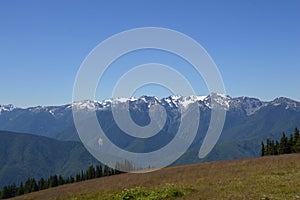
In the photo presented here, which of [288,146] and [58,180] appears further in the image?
[58,180]

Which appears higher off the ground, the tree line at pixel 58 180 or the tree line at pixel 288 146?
the tree line at pixel 288 146

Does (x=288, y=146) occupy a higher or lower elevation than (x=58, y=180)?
higher

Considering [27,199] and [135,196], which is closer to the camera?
[135,196]

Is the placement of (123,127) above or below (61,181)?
above

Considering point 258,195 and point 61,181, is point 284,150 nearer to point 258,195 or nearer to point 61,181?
point 61,181

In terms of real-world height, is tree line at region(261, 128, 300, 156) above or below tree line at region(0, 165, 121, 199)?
above

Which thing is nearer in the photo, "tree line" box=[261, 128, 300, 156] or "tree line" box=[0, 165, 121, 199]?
"tree line" box=[261, 128, 300, 156]

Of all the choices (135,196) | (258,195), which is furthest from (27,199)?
(258,195)

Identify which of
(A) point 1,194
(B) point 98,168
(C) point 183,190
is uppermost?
(C) point 183,190

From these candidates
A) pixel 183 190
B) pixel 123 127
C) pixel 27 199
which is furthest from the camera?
pixel 27 199

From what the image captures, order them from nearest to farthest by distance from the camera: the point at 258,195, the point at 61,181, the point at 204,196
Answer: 1. the point at 258,195
2. the point at 204,196
3. the point at 61,181

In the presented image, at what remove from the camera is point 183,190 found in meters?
26.8

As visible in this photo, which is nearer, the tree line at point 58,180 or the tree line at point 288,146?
the tree line at point 288,146

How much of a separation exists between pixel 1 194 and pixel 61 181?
42.2m
